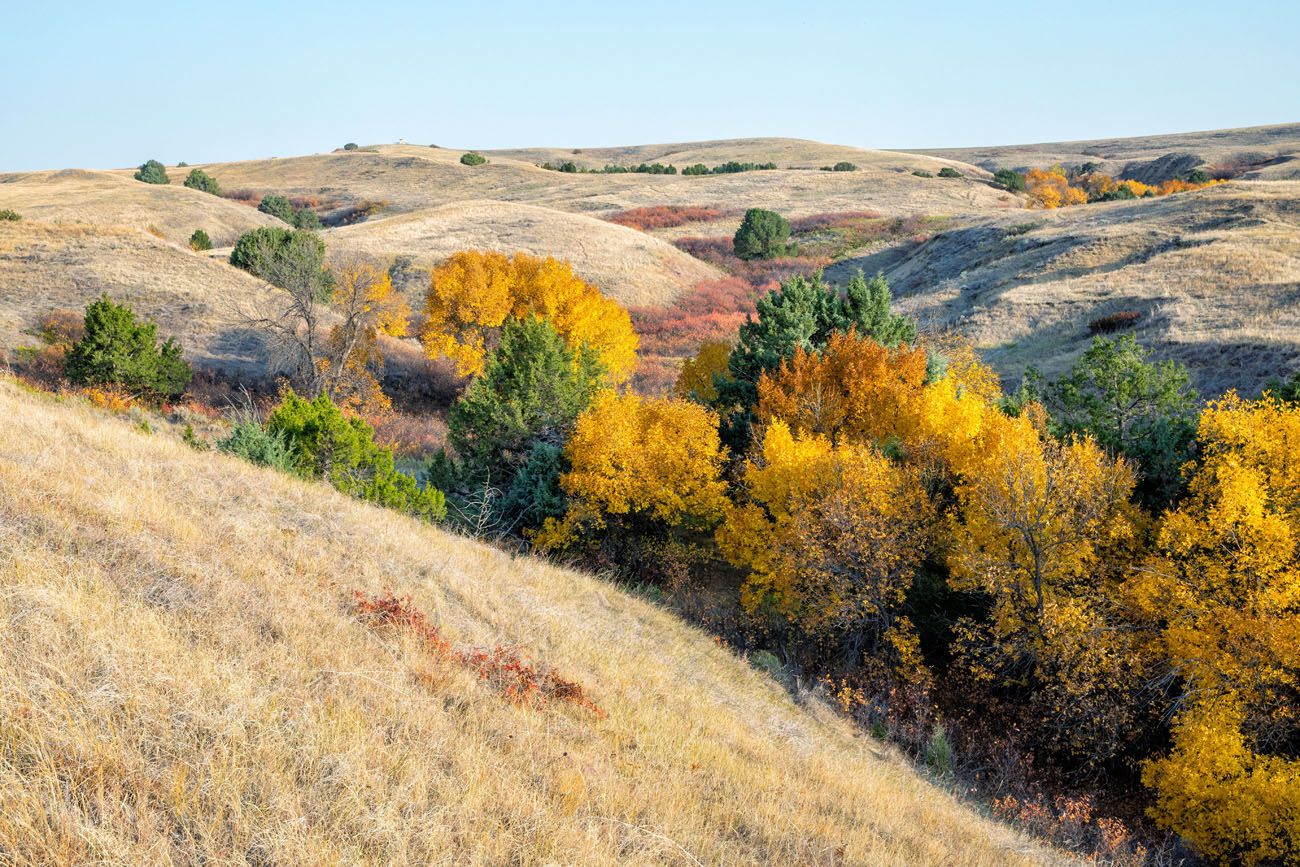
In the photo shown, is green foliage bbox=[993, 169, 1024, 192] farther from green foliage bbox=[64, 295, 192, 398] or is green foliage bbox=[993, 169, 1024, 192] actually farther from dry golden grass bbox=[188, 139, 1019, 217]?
green foliage bbox=[64, 295, 192, 398]

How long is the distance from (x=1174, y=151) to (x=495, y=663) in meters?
159

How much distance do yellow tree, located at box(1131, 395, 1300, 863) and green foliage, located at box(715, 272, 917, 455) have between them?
14366mm

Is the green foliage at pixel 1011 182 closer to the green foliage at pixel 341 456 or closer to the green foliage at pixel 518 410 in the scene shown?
the green foliage at pixel 518 410

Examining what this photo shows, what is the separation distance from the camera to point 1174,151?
12838 centimetres

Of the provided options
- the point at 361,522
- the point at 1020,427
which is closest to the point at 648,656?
the point at 361,522

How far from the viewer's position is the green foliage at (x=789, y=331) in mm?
30578

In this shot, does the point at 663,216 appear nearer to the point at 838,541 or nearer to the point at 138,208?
the point at 138,208

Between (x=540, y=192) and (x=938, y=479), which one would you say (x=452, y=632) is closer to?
(x=938, y=479)

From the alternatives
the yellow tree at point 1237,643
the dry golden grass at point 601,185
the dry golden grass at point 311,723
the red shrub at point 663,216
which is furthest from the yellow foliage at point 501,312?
the dry golden grass at point 601,185

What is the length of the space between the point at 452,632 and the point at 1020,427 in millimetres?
16993

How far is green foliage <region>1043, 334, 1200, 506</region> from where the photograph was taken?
867 inches

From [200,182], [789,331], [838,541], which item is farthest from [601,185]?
[838,541]

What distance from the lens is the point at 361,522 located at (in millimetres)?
13211

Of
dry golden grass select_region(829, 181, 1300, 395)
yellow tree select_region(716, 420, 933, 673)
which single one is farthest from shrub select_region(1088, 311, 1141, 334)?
yellow tree select_region(716, 420, 933, 673)
